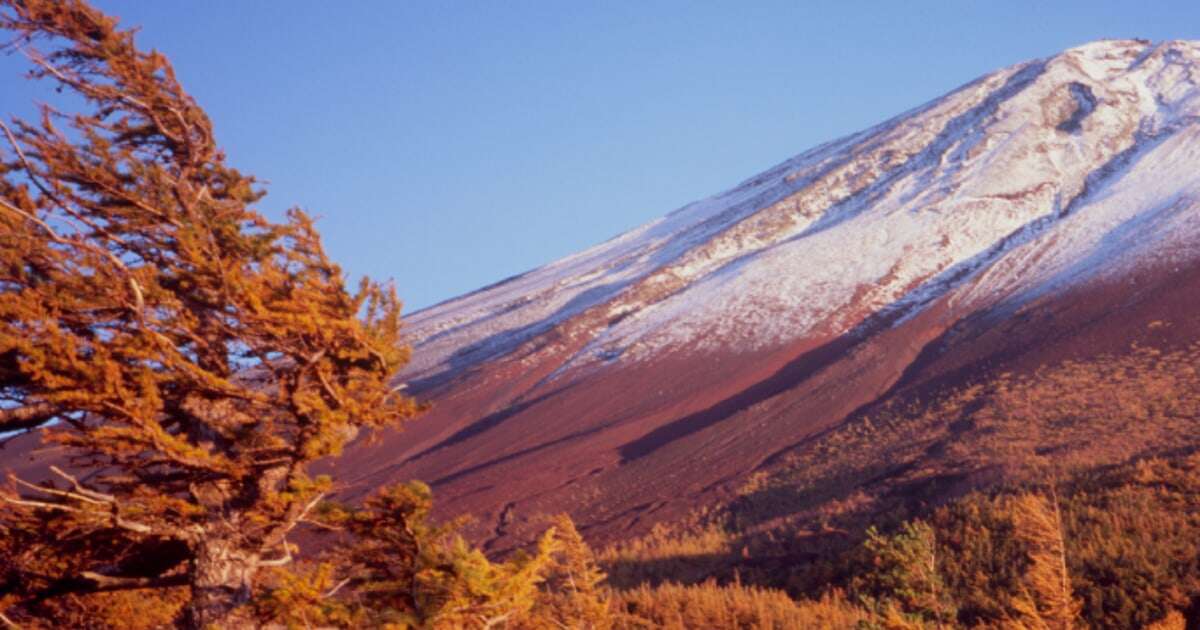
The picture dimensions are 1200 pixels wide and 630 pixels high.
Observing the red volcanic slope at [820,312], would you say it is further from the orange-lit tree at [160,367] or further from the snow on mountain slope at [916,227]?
A: the orange-lit tree at [160,367]

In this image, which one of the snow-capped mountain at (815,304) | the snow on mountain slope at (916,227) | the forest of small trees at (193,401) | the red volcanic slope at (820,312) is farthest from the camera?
the snow on mountain slope at (916,227)

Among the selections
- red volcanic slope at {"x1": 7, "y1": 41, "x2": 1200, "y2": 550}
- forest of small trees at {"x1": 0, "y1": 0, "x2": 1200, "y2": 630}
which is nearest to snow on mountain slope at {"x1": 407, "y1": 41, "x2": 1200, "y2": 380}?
red volcanic slope at {"x1": 7, "y1": 41, "x2": 1200, "y2": 550}

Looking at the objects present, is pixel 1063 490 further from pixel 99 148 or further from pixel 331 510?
pixel 99 148

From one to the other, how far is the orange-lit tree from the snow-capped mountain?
13238 millimetres

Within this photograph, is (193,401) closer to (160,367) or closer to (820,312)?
(160,367)

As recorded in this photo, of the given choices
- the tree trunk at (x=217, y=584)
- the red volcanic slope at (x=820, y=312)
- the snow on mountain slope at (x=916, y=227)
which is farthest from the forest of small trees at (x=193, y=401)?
the snow on mountain slope at (x=916, y=227)

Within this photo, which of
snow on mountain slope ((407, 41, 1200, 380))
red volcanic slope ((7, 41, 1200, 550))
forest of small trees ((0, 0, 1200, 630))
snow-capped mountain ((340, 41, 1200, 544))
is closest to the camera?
forest of small trees ((0, 0, 1200, 630))

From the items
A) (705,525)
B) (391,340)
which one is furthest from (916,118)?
(391,340)

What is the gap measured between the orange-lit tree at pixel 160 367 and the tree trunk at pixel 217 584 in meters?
0.01

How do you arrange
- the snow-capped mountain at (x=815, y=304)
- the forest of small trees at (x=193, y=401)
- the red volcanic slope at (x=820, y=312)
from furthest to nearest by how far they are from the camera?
the snow-capped mountain at (x=815, y=304), the red volcanic slope at (x=820, y=312), the forest of small trees at (x=193, y=401)

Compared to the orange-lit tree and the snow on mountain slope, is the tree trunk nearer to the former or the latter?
the orange-lit tree

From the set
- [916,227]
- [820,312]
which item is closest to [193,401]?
[820,312]

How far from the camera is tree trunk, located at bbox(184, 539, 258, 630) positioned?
15.3ft

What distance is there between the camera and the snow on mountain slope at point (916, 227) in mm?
29438
